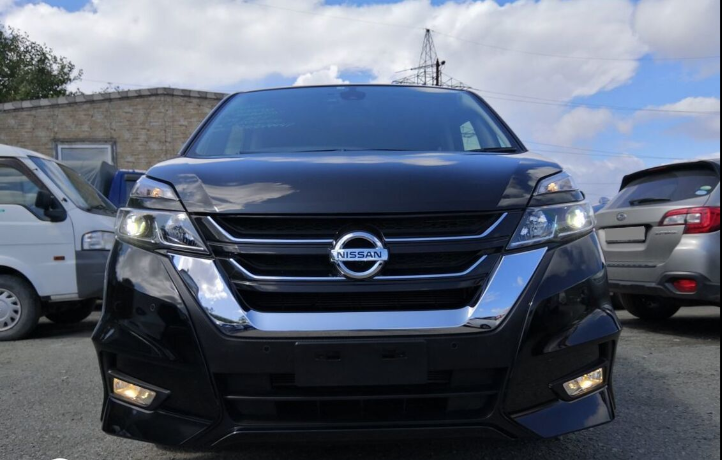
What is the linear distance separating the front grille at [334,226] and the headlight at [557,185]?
36 centimetres

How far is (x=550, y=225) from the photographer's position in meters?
2.22

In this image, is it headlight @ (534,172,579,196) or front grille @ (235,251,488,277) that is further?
headlight @ (534,172,579,196)

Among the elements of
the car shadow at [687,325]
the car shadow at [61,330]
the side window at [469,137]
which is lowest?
the car shadow at [61,330]

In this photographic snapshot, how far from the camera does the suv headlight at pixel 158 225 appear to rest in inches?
84.5

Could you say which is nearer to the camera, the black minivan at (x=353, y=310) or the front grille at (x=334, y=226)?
the black minivan at (x=353, y=310)

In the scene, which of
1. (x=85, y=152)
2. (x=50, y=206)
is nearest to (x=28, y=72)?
(x=85, y=152)

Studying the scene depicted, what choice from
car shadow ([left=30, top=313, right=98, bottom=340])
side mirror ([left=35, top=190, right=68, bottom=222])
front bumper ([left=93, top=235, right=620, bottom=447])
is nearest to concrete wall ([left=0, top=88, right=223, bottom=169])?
car shadow ([left=30, top=313, right=98, bottom=340])

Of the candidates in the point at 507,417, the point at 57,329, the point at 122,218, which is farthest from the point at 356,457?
the point at 57,329

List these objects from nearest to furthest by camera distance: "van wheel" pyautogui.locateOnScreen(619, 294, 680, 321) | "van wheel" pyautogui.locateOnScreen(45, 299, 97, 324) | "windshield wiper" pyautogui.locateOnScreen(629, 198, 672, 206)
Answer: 1. "windshield wiper" pyautogui.locateOnScreen(629, 198, 672, 206)
2. "van wheel" pyautogui.locateOnScreen(619, 294, 680, 321)
3. "van wheel" pyautogui.locateOnScreen(45, 299, 97, 324)

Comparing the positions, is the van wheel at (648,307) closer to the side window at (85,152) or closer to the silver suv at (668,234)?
the silver suv at (668,234)

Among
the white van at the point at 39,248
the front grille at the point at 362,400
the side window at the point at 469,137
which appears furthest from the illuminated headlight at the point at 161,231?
the white van at the point at 39,248

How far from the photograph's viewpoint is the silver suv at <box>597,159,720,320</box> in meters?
5.32

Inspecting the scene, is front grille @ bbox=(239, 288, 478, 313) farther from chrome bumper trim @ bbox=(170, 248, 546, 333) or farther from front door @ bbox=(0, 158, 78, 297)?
front door @ bbox=(0, 158, 78, 297)

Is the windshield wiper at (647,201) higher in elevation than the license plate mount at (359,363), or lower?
higher
